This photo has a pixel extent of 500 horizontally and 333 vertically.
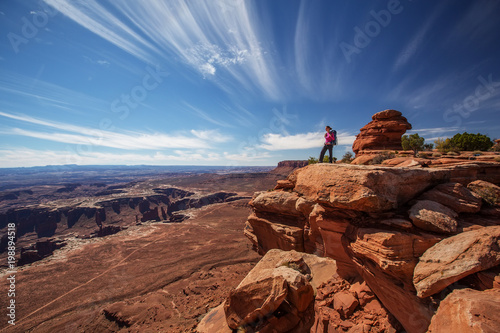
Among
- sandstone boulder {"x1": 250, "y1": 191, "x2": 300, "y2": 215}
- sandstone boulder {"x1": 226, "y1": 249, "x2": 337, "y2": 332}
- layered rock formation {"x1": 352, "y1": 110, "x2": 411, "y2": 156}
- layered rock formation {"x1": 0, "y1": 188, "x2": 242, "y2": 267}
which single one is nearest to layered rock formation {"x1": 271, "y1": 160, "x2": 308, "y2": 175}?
layered rock formation {"x1": 0, "y1": 188, "x2": 242, "y2": 267}

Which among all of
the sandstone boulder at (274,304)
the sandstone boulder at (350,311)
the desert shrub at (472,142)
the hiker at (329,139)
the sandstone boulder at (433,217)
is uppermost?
the desert shrub at (472,142)

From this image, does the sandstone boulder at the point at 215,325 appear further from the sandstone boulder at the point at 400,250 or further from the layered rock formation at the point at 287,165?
the layered rock formation at the point at 287,165

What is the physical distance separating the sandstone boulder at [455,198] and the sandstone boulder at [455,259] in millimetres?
1323

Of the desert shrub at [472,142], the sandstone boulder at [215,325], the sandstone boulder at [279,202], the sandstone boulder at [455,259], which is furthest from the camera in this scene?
the desert shrub at [472,142]

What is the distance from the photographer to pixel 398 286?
6051 mm

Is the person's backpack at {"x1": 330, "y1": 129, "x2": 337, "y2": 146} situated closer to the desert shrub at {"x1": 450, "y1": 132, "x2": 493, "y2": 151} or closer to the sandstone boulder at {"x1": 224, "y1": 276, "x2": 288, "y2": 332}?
the sandstone boulder at {"x1": 224, "y1": 276, "x2": 288, "y2": 332}

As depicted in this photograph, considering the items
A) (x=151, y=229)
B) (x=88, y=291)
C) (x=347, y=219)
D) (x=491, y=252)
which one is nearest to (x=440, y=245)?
(x=491, y=252)

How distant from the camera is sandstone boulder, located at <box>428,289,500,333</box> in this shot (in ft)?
11.6

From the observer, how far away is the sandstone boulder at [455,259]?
4.61 meters

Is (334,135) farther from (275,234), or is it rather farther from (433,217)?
(275,234)

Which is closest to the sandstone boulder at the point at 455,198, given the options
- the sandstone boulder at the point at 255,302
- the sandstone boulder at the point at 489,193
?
the sandstone boulder at the point at 489,193

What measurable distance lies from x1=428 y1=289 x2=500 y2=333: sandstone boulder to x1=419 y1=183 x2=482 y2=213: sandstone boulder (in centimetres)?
323

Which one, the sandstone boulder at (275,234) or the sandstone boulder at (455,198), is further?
the sandstone boulder at (275,234)

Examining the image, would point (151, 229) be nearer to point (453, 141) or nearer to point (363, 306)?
point (363, 306)
